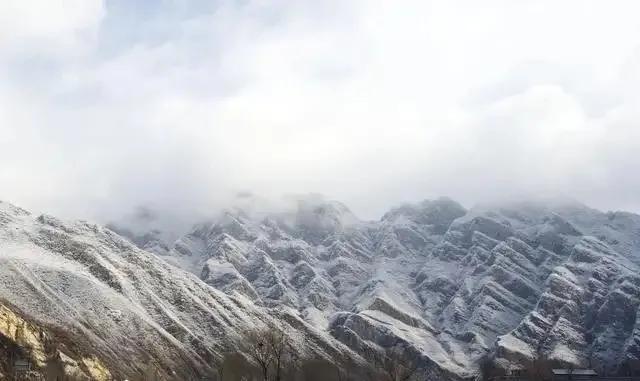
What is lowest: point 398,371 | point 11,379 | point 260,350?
point 11,379

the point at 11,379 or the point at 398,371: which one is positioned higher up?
the point at 398,371

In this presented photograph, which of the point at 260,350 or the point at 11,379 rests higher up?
the point at 260,350

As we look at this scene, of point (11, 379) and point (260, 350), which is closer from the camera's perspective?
point (260, 350)

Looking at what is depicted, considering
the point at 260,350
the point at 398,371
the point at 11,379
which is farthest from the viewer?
the point at 11,379

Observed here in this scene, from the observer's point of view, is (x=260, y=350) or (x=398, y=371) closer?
(x=260, y=350)

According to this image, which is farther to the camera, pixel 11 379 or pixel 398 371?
pixel 11 379

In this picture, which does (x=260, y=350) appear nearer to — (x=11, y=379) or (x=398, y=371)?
(x=398, y=371)

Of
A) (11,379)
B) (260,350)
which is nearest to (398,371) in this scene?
(260,350)

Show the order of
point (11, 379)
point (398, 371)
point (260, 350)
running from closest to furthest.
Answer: point (260, 350), point (398, 371), point (11, 379)
